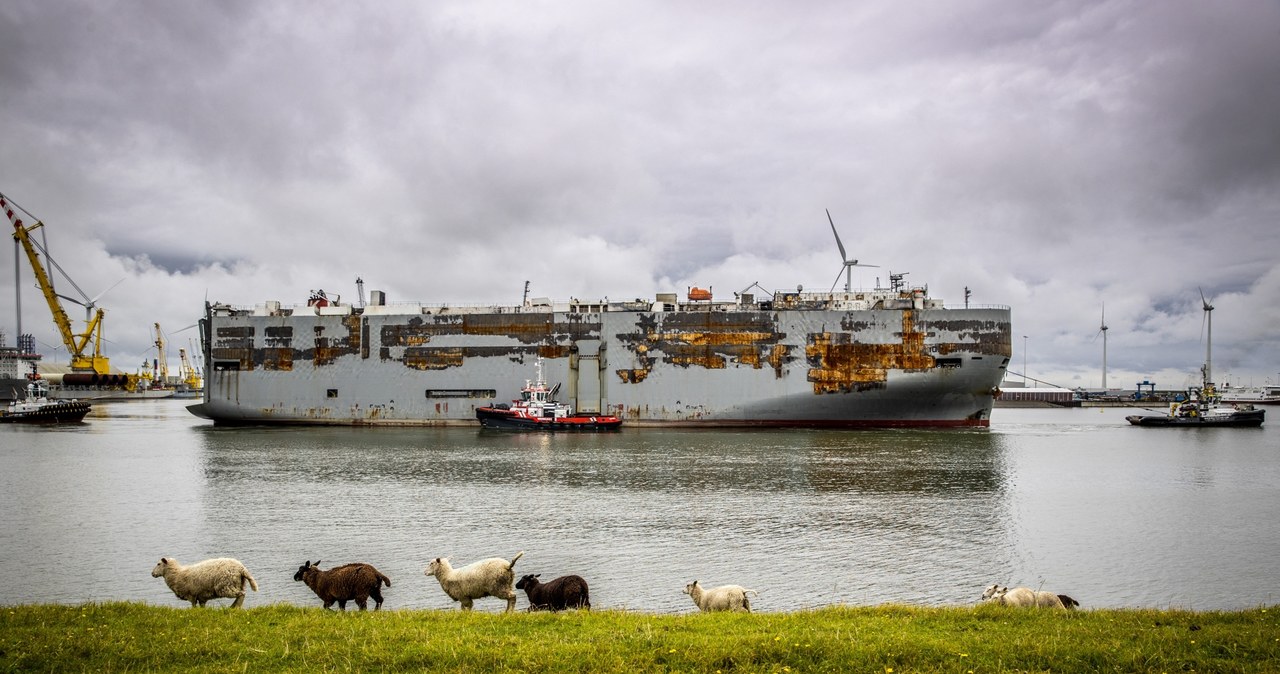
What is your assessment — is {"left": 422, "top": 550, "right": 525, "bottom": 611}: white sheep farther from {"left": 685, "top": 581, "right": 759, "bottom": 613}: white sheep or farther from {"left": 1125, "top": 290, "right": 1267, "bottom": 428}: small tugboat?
{"left": 1125, "top": 290, "right": 1267, "bottom": 428}: small tugboat

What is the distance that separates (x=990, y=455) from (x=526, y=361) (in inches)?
1126

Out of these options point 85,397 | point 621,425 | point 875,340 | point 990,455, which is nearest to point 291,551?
point 990,455

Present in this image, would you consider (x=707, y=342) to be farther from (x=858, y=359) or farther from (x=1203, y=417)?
(x=1203, y=417)

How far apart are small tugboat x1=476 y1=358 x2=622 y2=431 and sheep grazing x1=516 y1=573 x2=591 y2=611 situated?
37.9m

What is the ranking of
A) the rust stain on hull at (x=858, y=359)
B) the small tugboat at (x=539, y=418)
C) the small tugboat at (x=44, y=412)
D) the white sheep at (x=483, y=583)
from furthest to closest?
the small tugboat at (x=44, y=412) < the small tugboat at (x=539, y=418) < the rust stain on hull at (x=858, y=359) < the white sheep at (x=483, y=583)

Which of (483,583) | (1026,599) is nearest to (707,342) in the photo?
(1026,599)

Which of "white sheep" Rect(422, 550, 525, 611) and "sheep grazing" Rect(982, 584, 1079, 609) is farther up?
"white sheep" Rect(422, 550, 525, 611)

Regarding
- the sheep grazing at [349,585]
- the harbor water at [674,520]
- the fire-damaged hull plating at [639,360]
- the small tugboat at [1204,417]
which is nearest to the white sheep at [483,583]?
the sheep grazing at [349,585]

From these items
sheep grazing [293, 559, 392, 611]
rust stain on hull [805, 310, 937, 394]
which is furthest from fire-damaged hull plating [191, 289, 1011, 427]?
sheep grazing [293, 559, 392, 611]

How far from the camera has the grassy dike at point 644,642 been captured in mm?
6594

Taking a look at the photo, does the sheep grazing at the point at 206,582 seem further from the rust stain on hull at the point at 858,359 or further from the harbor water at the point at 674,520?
the rust stain on hull at the point at 858,359

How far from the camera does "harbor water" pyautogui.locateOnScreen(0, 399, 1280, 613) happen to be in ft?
44.0

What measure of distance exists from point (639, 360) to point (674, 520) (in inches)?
1269

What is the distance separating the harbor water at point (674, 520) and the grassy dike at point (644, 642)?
11.9 feet
